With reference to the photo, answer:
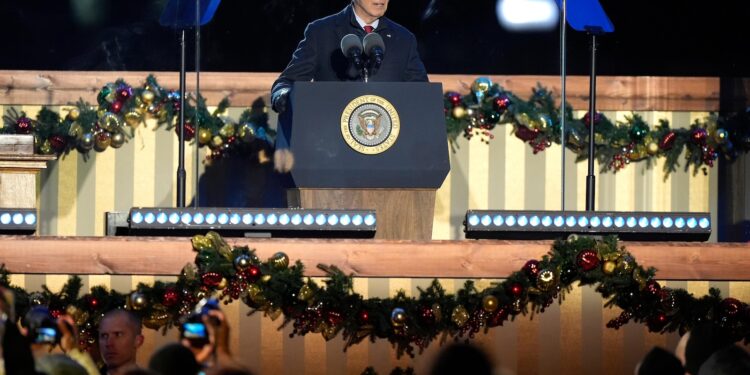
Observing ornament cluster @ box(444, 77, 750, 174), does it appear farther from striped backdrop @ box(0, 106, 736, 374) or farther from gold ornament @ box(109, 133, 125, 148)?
gold ornament @ box(109, 133, 125, 148)

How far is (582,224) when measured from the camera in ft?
22.4

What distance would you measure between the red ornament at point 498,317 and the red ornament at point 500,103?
8.57 feet

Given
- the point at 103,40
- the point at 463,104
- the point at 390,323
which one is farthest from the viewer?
the point at 103,40

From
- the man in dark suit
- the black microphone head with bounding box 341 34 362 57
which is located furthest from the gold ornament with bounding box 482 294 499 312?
the man in dark suit

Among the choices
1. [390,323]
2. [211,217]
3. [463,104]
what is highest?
[463,104]

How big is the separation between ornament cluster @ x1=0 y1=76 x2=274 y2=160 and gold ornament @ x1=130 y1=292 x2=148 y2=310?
8.31ft

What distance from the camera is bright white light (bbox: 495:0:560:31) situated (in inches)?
383

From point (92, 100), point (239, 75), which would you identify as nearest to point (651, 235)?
point (239, 75)

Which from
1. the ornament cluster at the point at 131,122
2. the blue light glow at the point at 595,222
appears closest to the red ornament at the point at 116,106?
the ornament cluster at the point at 131,122

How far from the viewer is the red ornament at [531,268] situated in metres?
6.45

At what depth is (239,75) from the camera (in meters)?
8.99

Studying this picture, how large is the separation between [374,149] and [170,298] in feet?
4.00

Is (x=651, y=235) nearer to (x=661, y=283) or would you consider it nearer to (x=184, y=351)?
(x=661, y=283)

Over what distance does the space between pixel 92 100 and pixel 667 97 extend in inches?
128
